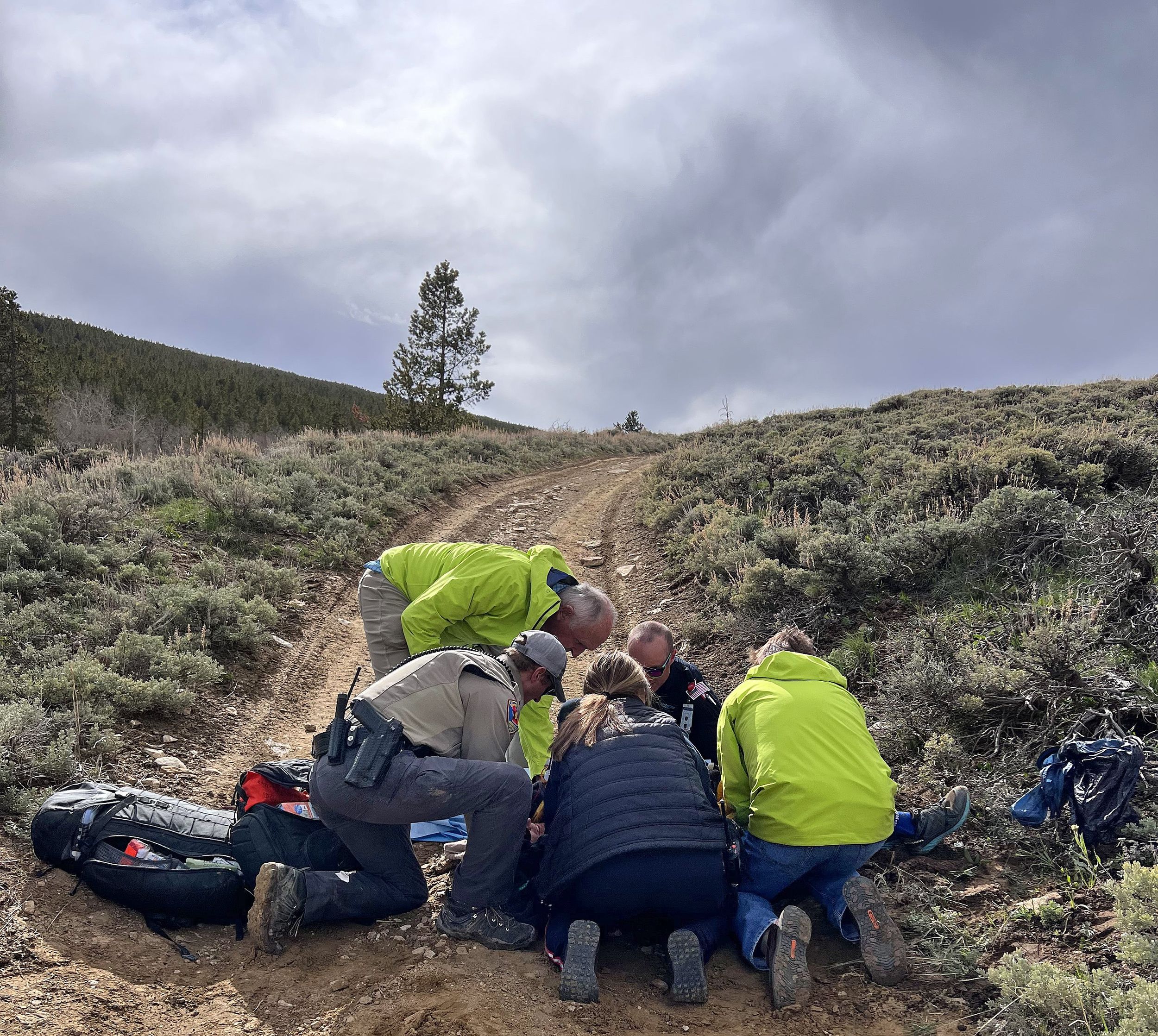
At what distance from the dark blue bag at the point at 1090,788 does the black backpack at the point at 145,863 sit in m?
3.98

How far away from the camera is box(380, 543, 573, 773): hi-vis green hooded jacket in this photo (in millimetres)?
4297

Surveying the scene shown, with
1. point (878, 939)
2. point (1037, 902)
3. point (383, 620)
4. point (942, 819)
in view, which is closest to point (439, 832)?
point (383, 620)

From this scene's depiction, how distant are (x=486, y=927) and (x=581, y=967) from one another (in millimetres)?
589

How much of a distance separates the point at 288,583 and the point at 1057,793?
24.4 feet

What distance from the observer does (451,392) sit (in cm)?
2880

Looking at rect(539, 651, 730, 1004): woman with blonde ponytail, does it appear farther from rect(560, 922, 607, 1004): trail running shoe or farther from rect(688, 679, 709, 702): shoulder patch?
rect(688, 679, 709, 702): shoulder patch

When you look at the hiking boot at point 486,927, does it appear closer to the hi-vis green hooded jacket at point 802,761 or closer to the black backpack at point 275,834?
the black backpack at point 275,834

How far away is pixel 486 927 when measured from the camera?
3354 millimetres

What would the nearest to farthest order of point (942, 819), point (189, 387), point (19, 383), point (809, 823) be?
point (809, 823) < point (942, 819) < point (19, 383) < point (189, 387)

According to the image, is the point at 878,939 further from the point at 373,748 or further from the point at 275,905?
the point at 275,905

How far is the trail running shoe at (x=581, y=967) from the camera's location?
9.62 feet

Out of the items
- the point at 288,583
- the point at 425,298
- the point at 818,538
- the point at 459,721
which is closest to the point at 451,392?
the point at 425,298

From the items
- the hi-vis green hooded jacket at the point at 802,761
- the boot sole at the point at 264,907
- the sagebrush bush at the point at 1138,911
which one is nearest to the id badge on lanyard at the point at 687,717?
the hi-vis green hooded jacket at the point at 802,761

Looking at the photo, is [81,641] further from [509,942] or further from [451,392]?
[451,392]
